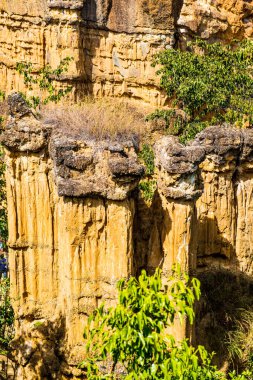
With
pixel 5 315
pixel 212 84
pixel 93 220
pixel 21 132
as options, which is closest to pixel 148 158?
pixel 212 84

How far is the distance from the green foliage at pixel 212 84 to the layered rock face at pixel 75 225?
8796mm

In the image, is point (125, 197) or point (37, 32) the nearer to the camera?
point (125, 197)

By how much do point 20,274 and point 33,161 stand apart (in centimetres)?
170

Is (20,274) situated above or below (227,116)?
below

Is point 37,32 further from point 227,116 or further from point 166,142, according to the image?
point 166,142

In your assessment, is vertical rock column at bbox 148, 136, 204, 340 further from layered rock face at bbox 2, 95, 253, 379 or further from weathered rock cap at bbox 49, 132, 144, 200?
weathered rock cap at bbox 49, 132, 144, 200

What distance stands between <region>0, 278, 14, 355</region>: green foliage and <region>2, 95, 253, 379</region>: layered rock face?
328 millimetres

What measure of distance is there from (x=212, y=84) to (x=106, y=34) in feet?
19.0

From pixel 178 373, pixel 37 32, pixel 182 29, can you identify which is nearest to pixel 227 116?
pixel 182 29

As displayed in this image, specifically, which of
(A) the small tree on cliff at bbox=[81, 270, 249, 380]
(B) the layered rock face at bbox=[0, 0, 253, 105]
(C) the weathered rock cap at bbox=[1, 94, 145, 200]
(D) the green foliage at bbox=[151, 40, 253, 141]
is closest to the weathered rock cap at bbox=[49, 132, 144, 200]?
(C) the weathered rock cap at bbox=[1, 94, 145, 200]

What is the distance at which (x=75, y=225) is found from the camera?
9.20 m

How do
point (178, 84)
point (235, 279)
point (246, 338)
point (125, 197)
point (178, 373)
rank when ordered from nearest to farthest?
point (178, 373) → point (125, 197) → point (246, 338) → point (235, 279) → point (178, 84)

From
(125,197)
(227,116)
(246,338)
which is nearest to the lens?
(125,197)

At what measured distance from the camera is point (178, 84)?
21.2m
